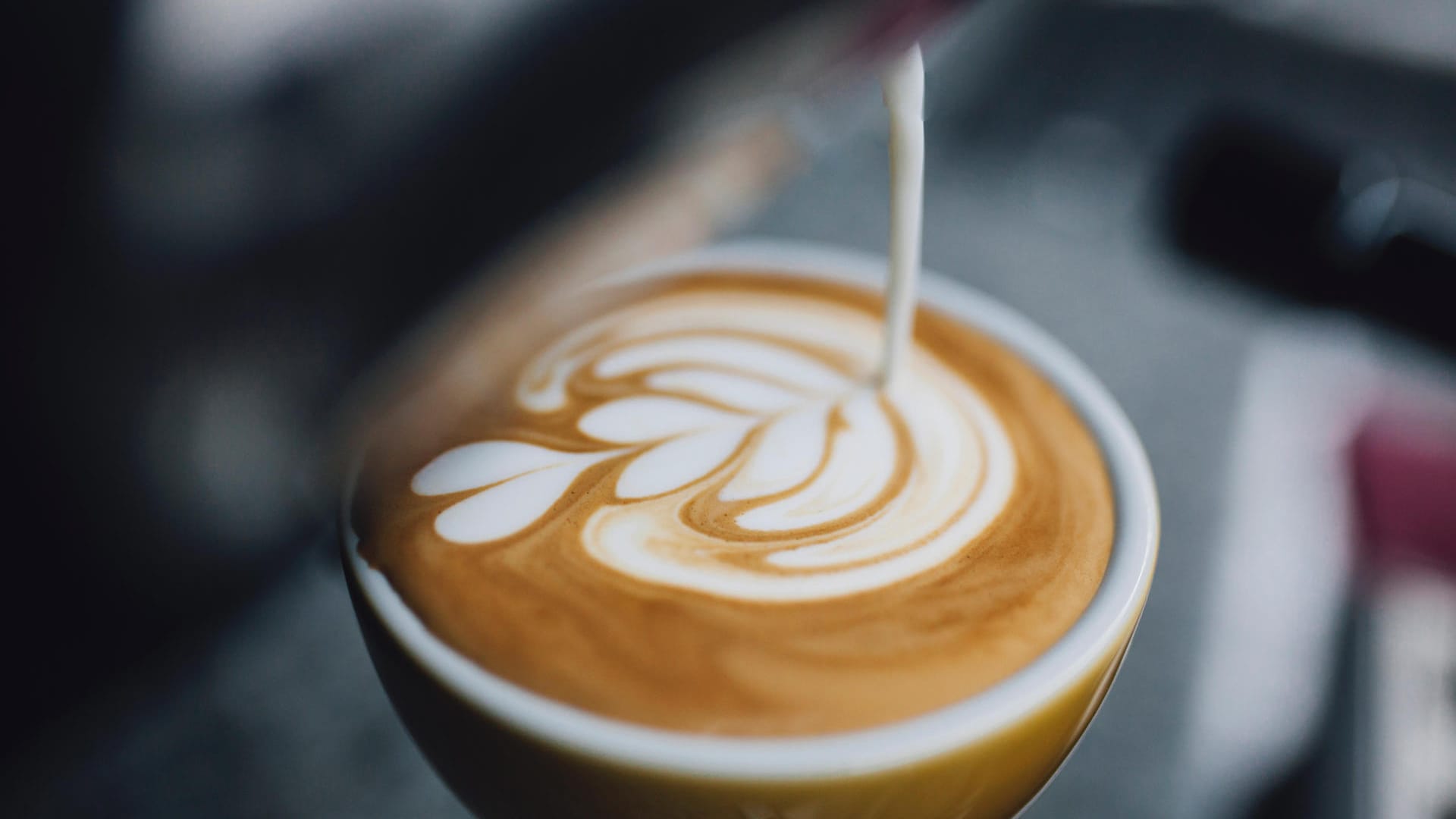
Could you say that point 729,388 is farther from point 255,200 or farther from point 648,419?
point 255,200

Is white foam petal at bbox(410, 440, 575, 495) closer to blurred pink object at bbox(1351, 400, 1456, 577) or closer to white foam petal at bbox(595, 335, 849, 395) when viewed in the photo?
white foam petal at bbox(595, 335, 849, 395)

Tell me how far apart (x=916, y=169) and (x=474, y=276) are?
23 centimetres

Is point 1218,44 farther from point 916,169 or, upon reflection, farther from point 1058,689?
point 1058,689

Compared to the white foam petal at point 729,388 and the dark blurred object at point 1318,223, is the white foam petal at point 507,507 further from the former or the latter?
the dark blurred object at point 1318,223

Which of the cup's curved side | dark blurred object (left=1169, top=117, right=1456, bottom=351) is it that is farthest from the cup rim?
dark blurred object (left=1169, top=117, right=1456, bottom=351)

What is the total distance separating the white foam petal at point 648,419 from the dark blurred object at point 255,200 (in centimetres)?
18

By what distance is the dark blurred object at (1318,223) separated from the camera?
0.55 metres

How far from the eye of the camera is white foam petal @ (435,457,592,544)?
34 cm

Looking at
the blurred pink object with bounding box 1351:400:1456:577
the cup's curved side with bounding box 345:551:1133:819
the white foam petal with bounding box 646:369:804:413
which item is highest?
the blurred pink object with bounding box 1351:400:1456:577

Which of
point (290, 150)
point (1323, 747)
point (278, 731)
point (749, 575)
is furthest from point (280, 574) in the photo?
point (1323, 747)

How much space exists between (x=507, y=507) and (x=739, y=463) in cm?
9

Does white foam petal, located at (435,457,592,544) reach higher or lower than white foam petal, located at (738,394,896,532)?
lower

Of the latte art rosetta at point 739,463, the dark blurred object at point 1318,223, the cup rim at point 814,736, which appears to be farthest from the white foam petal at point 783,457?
the dark blurred object at point 1318,223

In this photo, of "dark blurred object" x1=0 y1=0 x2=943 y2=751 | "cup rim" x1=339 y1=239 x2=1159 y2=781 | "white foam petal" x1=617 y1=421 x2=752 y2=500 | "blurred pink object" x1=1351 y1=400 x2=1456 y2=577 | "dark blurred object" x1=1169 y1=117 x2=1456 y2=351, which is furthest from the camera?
"blurred pink object" x1=1351 y1=400 x2=1456 y2=577
